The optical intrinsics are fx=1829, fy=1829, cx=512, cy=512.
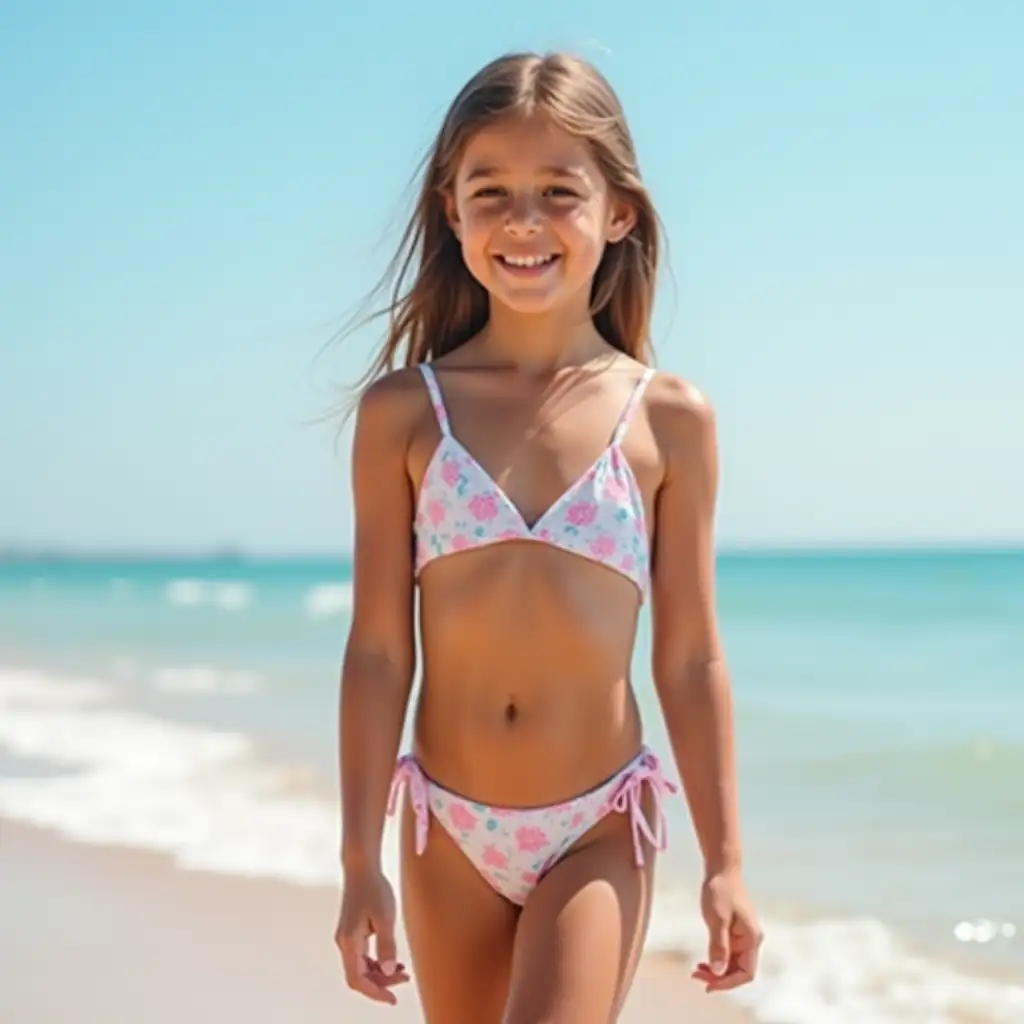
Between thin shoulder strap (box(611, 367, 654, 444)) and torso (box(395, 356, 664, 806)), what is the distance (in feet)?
0.03

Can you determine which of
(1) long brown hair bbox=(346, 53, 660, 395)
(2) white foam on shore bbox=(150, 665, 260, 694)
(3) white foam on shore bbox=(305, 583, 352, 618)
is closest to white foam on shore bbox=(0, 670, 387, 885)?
(2) white foam on shore bbox=(150, 665, 260, 694)

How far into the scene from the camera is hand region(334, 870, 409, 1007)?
2.76 m

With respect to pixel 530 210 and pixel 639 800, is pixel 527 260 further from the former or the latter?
pixel 639 800

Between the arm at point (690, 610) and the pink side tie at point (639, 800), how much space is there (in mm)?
47

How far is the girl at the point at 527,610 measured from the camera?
113 inches

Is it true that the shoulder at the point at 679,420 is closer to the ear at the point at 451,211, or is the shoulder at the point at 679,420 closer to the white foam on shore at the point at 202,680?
the ear at the point at 451,211

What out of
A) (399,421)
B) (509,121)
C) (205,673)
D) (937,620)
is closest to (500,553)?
(399,421)

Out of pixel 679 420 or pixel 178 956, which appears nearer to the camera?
pixel 679 420

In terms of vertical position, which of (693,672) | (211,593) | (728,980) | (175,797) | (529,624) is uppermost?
(529,624)

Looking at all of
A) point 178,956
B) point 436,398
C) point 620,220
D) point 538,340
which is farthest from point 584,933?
point 178,956

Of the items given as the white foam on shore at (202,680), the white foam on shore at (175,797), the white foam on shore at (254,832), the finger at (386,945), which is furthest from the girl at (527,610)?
the white foam on shore at (202,680)

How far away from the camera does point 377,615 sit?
117 inches

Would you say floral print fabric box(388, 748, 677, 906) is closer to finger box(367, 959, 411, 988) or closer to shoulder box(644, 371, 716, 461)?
finger box(367, 959, 411, 988)

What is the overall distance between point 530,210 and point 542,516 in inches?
19.5
